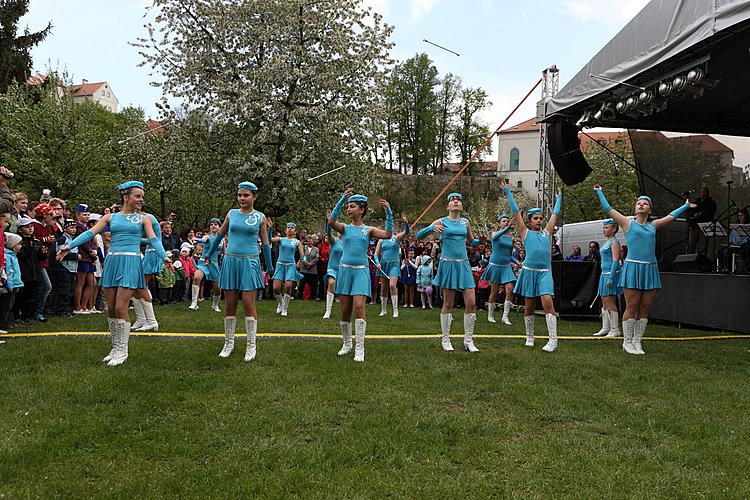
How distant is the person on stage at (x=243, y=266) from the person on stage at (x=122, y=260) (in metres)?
1.12

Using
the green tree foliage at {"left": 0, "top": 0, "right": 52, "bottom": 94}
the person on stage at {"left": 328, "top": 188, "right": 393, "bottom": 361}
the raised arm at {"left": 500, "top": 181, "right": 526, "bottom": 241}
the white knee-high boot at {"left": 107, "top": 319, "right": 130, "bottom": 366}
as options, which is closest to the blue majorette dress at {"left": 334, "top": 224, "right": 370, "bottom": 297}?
the person on stage at {"left": 328, "top": 188, "right": 393, "bottom": 361}

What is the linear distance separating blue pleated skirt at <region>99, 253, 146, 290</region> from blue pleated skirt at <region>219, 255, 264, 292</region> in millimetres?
1117

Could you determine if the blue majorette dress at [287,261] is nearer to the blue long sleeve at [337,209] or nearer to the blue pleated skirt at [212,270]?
the blue pleated skirt at [212,270]

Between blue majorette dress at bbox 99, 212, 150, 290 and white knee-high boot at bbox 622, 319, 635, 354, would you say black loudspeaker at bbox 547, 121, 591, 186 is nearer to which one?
white knee-high boot at bbox 622, 319, 635, 354

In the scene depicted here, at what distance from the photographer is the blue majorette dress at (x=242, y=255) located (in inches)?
322

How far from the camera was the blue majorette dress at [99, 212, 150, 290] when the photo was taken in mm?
7770

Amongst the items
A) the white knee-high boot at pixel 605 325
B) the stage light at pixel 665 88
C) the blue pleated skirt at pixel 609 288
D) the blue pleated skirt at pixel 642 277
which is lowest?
the white knee-high boot at pixel 605 325

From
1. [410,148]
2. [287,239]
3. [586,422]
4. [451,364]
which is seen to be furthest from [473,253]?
[410,148]

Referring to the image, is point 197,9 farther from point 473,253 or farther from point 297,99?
point 473,253

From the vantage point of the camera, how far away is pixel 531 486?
4.16m

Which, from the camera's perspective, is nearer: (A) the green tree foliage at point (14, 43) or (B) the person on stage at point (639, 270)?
(B) the person on stage at point (639, 270)

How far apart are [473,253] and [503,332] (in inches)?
308

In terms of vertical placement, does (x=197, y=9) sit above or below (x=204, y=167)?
above

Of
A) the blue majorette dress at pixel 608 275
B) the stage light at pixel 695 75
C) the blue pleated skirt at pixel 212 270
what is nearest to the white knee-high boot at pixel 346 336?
the blue pleated skirt at pixel 212 270
